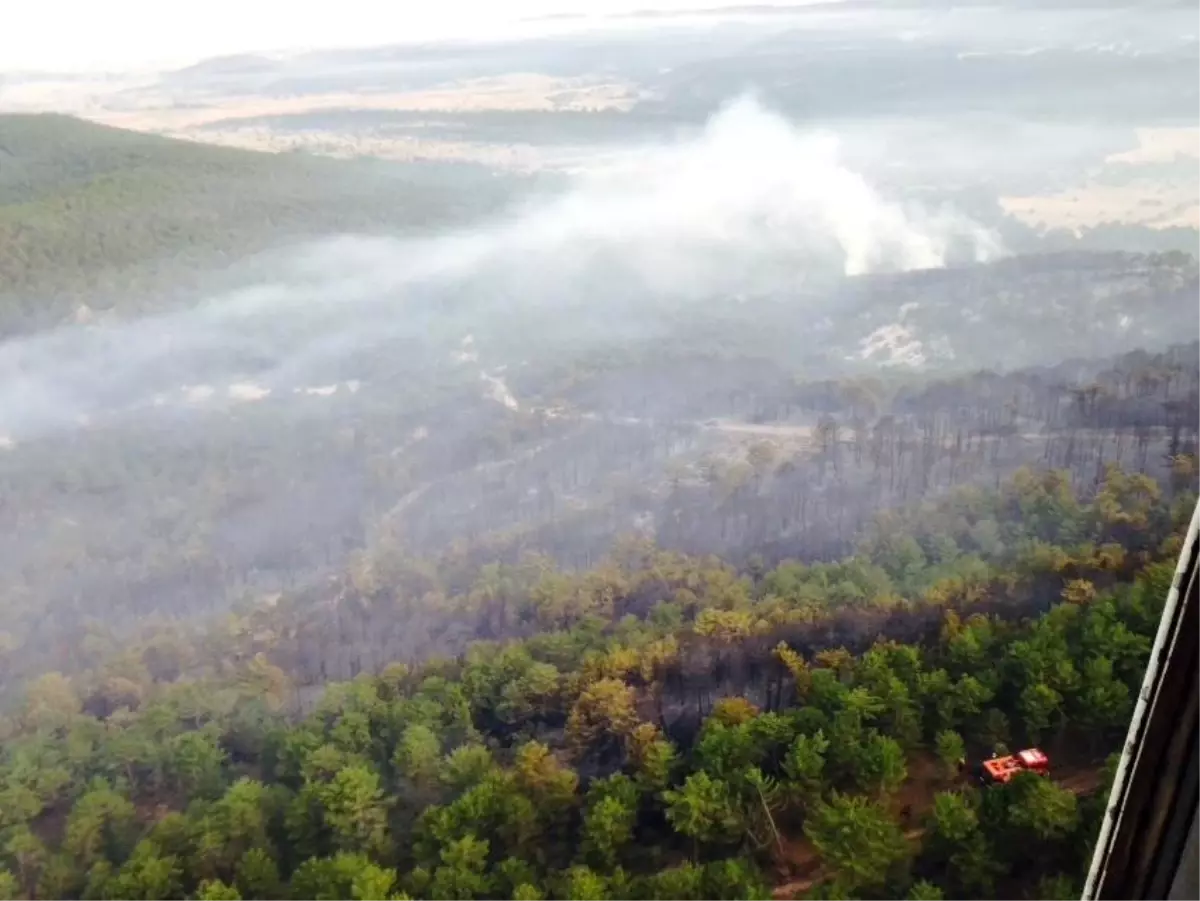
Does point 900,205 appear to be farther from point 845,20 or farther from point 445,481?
point 445,481

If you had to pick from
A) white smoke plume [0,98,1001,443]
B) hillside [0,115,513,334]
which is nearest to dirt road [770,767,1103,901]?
white smoke plume [0,98,1001,443]

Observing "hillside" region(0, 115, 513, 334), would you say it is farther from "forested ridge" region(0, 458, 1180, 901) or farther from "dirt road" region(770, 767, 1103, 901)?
"dirt road" region(770, 767, 1103, 901)

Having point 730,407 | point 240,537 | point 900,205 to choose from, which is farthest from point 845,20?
point 240,537

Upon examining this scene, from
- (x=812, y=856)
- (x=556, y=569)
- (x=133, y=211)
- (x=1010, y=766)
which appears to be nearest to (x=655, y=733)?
(x=812, y=856)

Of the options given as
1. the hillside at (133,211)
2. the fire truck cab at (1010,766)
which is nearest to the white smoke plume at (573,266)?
the hillside at (133,211)

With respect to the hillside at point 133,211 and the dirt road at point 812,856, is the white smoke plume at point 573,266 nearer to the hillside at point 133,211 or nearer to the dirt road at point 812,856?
the hillside at point 133,211

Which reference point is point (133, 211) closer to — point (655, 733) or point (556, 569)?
point (556, 569)
